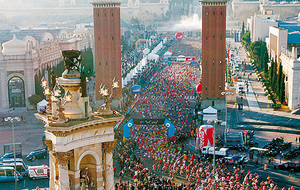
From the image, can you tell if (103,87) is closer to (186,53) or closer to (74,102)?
(74,102)

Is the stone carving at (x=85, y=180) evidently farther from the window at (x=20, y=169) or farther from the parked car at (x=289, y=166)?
the parked car at (x=289, y=166)

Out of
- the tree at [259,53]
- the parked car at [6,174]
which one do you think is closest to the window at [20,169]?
the parked car at [6,174]

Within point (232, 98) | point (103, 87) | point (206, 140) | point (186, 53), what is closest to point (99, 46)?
point (232, 98)

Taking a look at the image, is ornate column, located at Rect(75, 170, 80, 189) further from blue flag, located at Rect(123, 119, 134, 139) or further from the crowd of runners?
blue flag, located at Rect(123, 119, 134, 139)

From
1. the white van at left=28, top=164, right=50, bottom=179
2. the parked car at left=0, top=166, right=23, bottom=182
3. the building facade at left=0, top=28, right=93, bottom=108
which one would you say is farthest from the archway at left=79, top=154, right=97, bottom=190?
the building facade at left=0, top=28, right=93, bottom=108

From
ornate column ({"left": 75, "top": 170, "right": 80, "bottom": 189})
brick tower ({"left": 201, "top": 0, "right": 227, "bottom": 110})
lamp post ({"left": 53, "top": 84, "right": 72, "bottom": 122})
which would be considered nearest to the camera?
lamp post ({"left": 53, "top": 84, "right": 72, "bottom": 122})

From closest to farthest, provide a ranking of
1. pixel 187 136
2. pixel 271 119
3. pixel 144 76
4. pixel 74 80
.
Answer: pixel 74 80 → pixel 187 136 → pixel 271 119 → pixel 144 76
